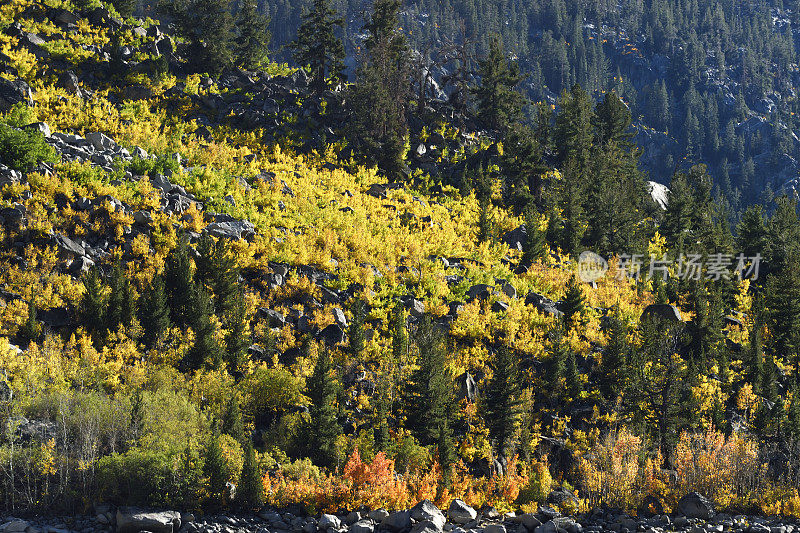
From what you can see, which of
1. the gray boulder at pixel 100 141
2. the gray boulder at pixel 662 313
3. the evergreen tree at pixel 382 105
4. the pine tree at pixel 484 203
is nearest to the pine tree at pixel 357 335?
the pine tree at pixel 484 203

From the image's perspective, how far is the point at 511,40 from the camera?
14712 cm

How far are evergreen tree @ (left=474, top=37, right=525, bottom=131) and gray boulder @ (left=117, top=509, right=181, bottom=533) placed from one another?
4486 cm

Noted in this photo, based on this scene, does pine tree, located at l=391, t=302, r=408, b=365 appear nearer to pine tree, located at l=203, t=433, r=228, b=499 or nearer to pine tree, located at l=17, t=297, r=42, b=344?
pine tree, located at l=203, t=433, r=228, b=499

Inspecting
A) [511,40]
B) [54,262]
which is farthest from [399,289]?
[511,40]

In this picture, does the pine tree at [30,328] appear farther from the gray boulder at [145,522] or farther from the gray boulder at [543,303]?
the gray boulder at [543,303]

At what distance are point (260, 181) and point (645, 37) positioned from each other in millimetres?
154205

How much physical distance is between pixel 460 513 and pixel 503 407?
20.1 ft

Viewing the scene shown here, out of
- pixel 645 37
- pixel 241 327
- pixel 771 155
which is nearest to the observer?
pixel 241 327

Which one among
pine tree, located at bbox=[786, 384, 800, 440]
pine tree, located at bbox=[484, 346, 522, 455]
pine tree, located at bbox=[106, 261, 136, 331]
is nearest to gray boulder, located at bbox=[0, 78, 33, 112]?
pine tree, located at bbox=[106, 261, 136, 331]

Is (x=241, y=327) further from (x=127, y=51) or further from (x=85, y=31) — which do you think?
(x=85, y=31)

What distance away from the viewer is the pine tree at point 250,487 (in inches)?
783

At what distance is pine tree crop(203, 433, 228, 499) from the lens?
19.7 metres

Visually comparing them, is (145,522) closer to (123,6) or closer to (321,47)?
(321,47)

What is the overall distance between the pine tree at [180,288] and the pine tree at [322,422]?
282 inches
